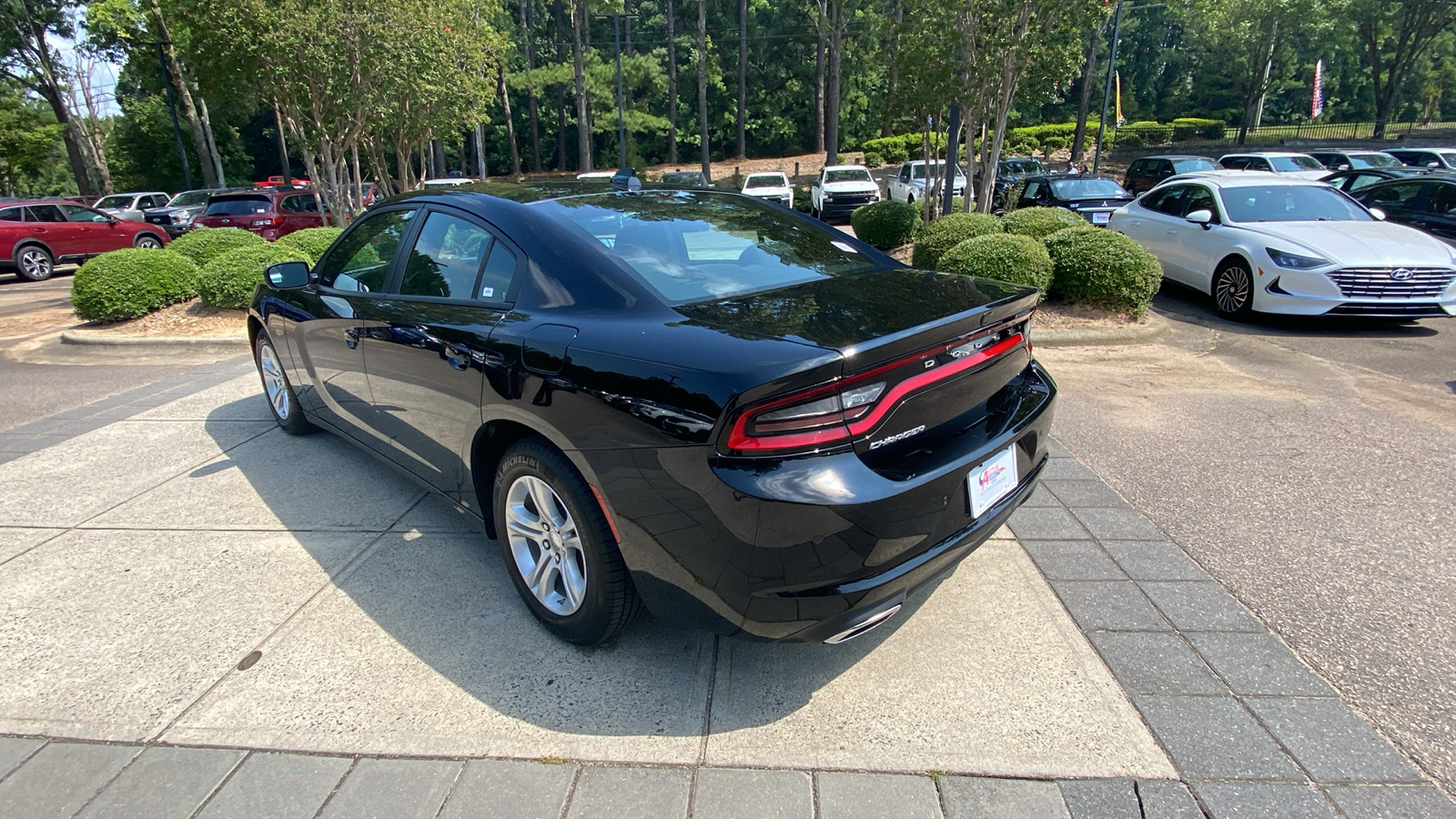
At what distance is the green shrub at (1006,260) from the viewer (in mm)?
7219

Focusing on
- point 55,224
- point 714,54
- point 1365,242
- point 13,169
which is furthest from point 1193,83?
point 13,169

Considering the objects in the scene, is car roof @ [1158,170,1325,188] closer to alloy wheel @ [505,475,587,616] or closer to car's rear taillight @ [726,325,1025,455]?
car's rear taillight @ [726,325,1025,455]

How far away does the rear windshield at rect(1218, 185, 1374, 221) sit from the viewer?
820 cm

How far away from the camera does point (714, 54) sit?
46.1m

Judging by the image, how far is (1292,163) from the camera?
18828 mm

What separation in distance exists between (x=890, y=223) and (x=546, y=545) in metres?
10.7

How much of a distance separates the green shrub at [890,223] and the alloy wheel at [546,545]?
34.9 feet

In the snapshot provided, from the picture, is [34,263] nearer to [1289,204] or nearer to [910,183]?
[910,183]

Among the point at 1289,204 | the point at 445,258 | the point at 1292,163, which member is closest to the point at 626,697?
the point at 445,258

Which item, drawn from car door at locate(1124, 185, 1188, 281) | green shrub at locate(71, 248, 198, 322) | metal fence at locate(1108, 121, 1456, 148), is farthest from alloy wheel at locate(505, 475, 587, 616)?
metal fence at locate(1108, 121, 1456, 148)

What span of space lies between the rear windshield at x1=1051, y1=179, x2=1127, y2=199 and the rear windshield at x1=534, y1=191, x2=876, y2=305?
13323mm

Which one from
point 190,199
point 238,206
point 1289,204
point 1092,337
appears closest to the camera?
point 1092,337

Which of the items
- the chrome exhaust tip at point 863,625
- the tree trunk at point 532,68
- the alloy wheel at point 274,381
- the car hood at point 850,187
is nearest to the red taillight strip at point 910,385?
the chrome exhaust tip at point 863,625

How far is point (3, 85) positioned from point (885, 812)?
5067 cm
